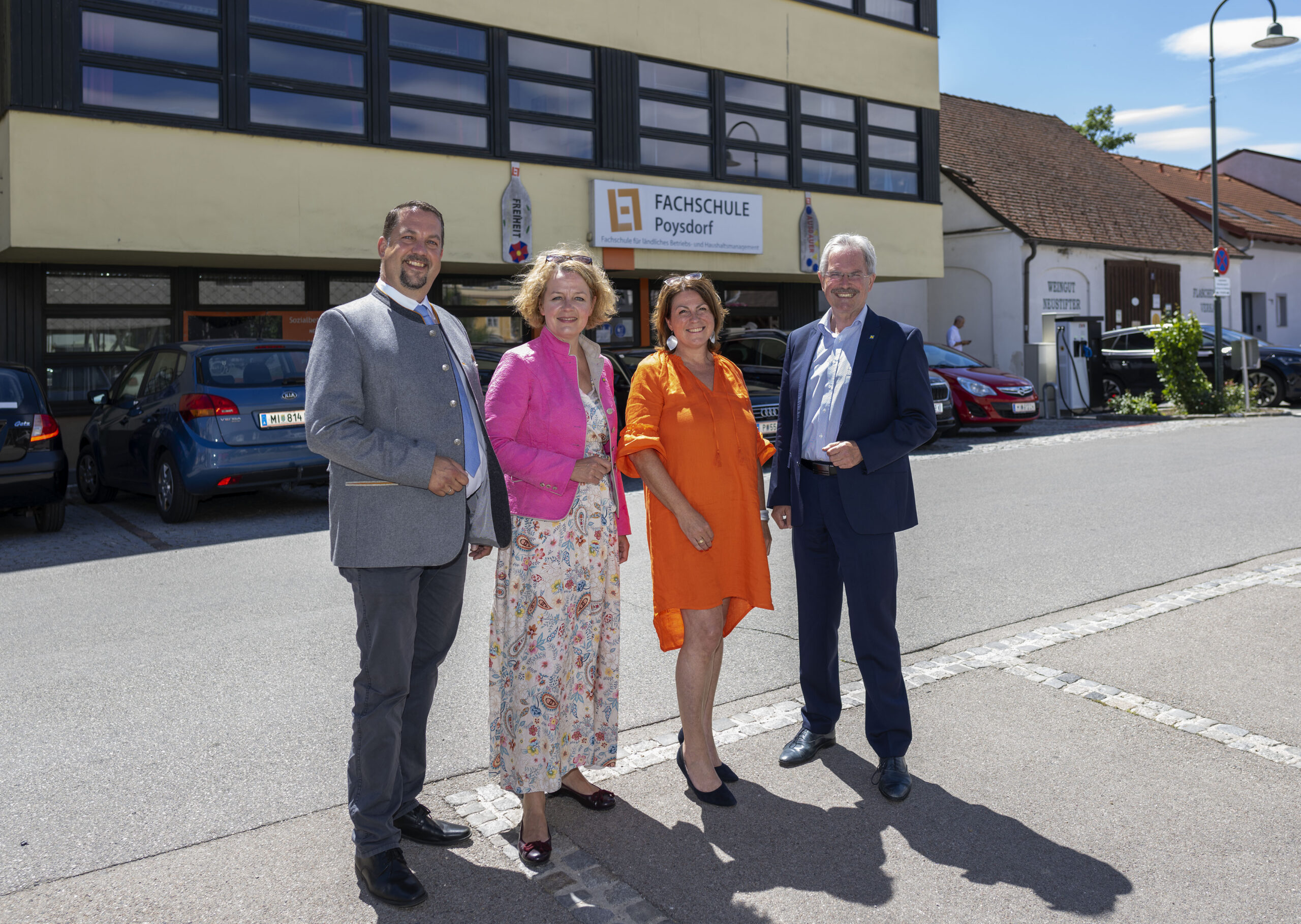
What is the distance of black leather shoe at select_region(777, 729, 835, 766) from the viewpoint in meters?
3.98

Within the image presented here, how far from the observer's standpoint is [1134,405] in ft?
66.8

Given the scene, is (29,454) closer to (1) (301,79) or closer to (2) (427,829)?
(1) (301,79)

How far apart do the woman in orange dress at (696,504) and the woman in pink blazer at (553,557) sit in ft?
0.60

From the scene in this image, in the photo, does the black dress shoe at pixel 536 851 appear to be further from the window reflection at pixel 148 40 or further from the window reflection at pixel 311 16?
the window reflection at pixel 311 16

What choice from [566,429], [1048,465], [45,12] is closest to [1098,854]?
[566,429]

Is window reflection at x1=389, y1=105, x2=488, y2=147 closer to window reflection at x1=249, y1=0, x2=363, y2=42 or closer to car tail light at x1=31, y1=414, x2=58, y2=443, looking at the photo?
window reflection at x1=249, y1=0, x2=363, y2=42

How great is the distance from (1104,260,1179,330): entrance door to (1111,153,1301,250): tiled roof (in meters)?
5.22

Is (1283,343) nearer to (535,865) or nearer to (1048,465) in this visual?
(1048,465)

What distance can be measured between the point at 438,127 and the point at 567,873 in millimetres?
13743

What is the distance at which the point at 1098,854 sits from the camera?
3.21m

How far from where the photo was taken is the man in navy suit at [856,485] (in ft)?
12.6

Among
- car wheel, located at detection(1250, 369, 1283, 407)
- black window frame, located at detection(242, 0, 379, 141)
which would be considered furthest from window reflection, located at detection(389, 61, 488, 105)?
car wheel, located at detection(1250, 369, 1283, 407)

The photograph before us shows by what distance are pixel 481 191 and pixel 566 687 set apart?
42.2ft

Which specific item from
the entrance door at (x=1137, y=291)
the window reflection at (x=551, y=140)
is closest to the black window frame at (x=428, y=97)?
the window reflection at (x=551, y=140)
